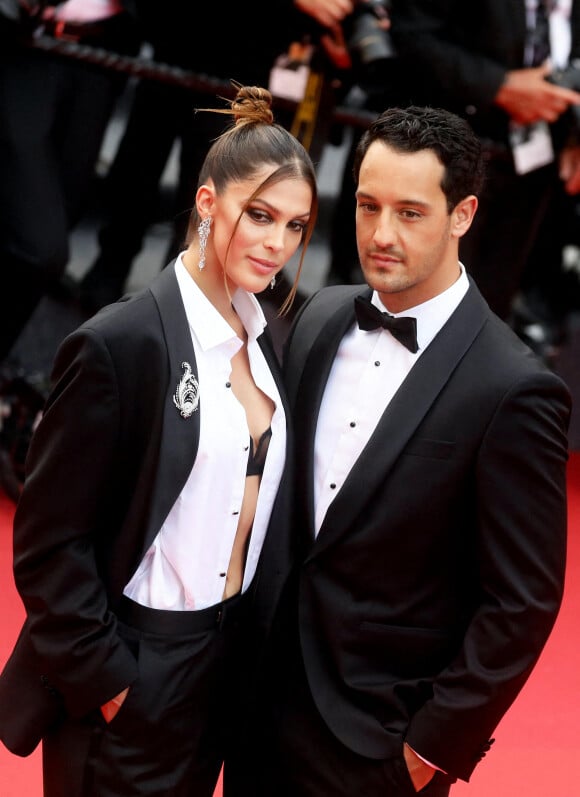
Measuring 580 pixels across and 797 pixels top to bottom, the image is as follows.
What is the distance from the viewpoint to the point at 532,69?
13.6 ft

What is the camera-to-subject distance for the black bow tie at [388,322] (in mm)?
1900

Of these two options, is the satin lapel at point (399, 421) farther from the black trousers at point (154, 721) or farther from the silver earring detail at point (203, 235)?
the silver earring detail at point (203, 235)

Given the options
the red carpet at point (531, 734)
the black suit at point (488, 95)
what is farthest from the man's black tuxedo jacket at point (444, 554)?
the black suit at point (488, 95)

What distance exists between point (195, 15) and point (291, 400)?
2.00 metres

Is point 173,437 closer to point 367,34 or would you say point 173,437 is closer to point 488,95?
point 367,34

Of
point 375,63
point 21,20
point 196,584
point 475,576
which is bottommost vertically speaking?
point 196,584

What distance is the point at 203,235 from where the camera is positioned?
1842 millimetres

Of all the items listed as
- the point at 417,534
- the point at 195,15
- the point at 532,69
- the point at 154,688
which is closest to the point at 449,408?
the point at 417,534

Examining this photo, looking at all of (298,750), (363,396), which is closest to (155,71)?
(363,396)

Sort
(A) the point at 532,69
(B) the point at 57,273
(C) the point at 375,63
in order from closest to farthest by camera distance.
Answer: (B) the point at 57,273, (C) the point at 375,63, (A) the point at 532,69

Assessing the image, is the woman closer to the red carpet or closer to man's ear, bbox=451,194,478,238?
man's ear, bbox=451,194,478,238

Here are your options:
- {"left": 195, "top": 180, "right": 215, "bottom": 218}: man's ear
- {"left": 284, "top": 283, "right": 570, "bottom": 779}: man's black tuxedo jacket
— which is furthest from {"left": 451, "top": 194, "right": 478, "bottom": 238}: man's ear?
{"left": 195, "top": 180, "right": 215, "bottom": 218}: man's ear

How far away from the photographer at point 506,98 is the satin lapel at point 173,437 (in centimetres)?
243

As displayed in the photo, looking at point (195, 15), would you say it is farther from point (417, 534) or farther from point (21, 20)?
point (417, 534)
